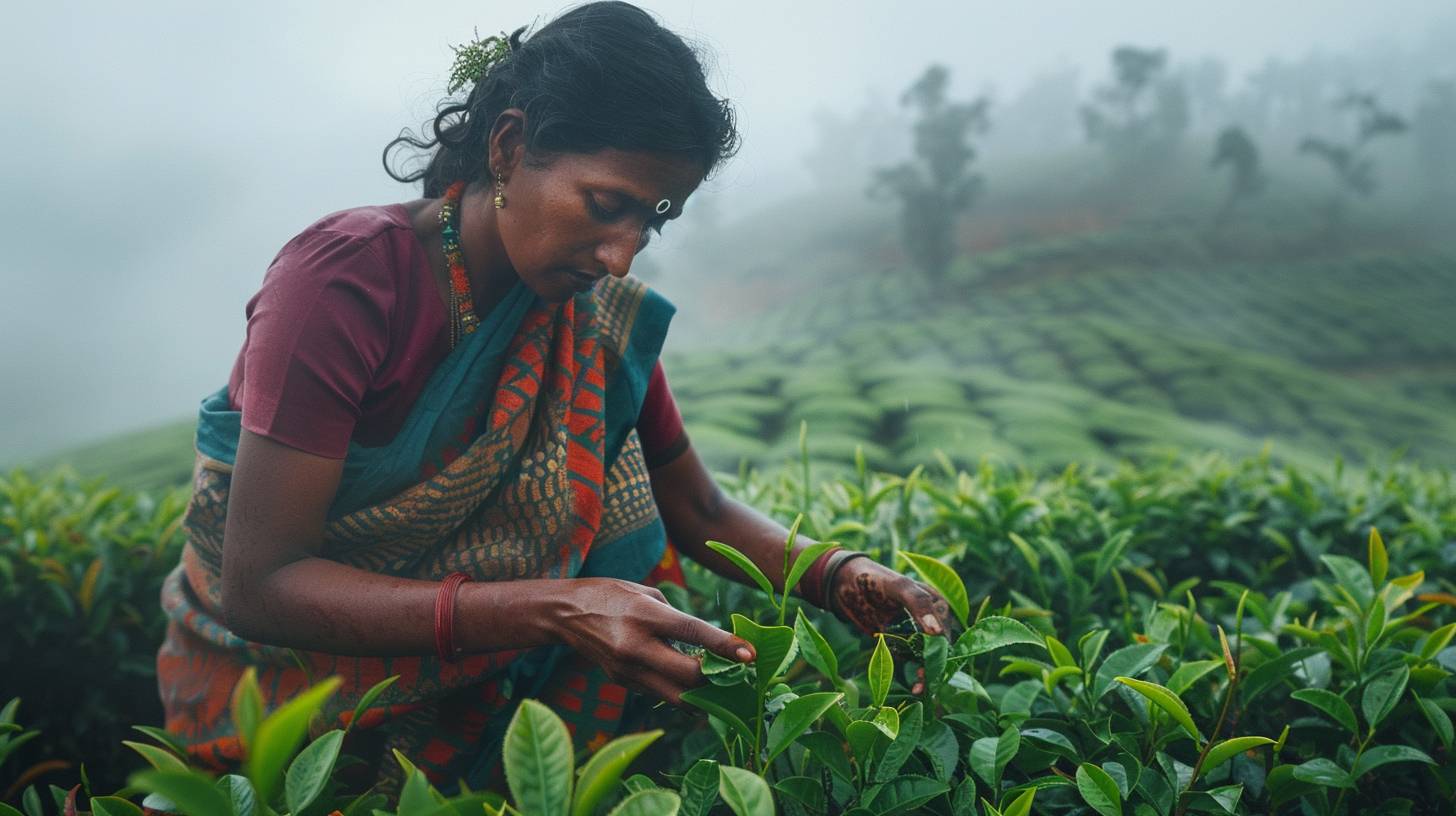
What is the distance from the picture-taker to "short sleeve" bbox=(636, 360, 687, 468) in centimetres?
174

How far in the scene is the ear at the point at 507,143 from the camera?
1.43 meters

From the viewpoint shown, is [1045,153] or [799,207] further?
[1045,153]

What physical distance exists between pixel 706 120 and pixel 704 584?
2.87 feet

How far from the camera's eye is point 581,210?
1.40 m

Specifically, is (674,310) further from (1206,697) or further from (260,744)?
(260,744)

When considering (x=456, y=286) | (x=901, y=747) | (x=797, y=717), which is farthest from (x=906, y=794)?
(x=456, y=286)

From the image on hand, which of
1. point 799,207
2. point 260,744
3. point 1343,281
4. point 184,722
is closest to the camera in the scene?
point 260,744

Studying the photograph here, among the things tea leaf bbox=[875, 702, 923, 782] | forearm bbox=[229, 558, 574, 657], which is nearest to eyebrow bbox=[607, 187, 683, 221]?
forearm bbox=[229, 558, 574, 657]

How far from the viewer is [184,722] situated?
1581 mm

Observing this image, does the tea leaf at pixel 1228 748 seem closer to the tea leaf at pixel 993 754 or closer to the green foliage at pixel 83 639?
the tea leaf at pixel 993 754

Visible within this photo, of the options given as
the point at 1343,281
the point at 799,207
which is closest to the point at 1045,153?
the point at 799,207

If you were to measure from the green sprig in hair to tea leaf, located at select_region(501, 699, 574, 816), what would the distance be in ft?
3.49

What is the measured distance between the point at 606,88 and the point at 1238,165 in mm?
16689

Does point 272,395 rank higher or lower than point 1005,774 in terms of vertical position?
higher
